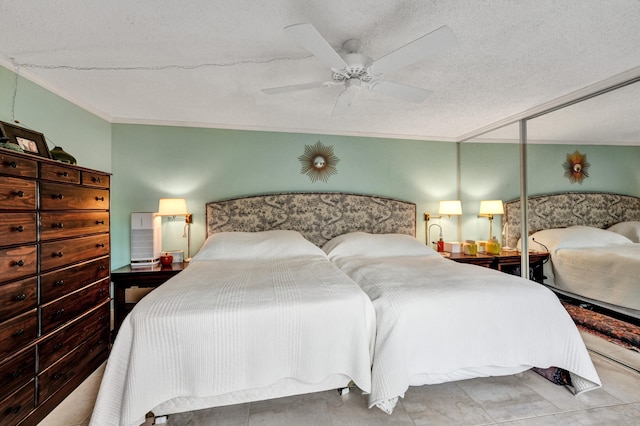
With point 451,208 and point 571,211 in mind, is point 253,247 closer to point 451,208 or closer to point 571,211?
point 451,208

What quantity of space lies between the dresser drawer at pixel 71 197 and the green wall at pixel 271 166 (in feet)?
2.26

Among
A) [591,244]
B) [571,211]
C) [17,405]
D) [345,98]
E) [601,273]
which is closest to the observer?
[17,405]

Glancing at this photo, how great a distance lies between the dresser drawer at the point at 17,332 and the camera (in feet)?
4.75

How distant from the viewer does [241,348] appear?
4.79ft

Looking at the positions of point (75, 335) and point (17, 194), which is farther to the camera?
point (75, 335)

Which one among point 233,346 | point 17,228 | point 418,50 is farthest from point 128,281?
point 418,50

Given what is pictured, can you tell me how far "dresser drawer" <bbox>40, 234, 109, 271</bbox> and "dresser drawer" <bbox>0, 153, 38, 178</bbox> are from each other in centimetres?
43

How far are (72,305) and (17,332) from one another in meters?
0.43

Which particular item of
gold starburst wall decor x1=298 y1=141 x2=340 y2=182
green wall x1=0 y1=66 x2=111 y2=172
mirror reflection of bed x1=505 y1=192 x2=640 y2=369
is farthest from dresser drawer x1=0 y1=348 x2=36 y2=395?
mirror reflection of bed x1=505 y1=192 x2=640 y2=369

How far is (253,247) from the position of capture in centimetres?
288

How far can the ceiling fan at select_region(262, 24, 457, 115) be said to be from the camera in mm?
1335

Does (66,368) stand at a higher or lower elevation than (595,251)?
lower

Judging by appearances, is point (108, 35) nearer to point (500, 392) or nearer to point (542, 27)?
point (542, 27)

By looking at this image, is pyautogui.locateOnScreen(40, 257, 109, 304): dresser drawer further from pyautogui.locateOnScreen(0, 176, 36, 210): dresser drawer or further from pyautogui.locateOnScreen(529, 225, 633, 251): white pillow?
pyautogui.locateOnScreen(529, 225, 633, 251): white pillow
